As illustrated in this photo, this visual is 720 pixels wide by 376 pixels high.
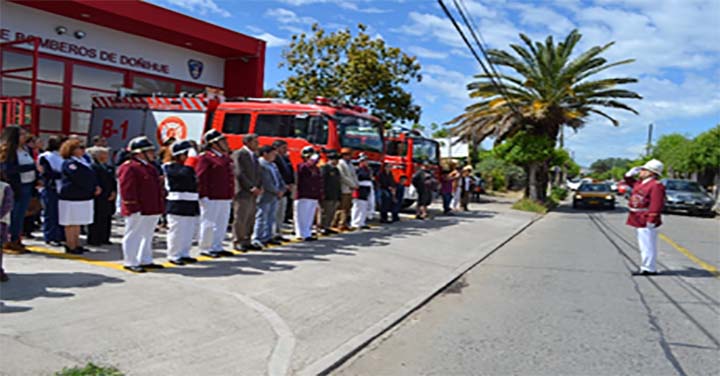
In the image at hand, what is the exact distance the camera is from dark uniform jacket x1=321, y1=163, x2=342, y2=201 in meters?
12.6

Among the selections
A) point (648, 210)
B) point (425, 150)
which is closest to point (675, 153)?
point (425, 150)

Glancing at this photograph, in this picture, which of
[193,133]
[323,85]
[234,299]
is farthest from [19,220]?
[323,85]

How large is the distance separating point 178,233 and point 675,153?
53281mm

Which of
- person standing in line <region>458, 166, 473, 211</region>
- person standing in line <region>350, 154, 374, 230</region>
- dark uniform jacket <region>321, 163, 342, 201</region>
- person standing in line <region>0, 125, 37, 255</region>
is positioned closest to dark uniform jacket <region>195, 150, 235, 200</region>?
person standing in line <region>0, 125, 37, 255</region>

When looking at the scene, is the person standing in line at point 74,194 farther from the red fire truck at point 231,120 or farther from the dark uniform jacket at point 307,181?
the red fire truck at point 231,120

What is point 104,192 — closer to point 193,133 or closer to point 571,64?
point 193,133

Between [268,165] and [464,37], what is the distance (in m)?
5.35

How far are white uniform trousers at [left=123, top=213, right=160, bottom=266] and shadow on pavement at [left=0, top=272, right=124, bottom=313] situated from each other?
566mm

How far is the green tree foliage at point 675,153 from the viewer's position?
48.3 m

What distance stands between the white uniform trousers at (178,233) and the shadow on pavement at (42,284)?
4.15 feet

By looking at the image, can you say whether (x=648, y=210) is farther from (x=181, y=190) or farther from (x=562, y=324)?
(x=181, y=190)

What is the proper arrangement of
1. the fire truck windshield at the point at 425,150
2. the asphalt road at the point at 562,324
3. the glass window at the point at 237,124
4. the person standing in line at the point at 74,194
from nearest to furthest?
the asphalt road at the point at 562,324, the person standing in line at the point at 74,194, the glass window at the point at 237,124, the fire truck windshield at the point at 425,150

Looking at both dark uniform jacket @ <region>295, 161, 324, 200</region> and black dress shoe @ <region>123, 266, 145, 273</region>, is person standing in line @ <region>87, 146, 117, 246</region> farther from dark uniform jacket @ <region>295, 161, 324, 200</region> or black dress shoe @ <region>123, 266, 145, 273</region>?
dark uniform jacket @ <region>295, 161, 324, 200</region>

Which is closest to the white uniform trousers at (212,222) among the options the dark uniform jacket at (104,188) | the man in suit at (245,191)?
the man in suit at (245,191)
